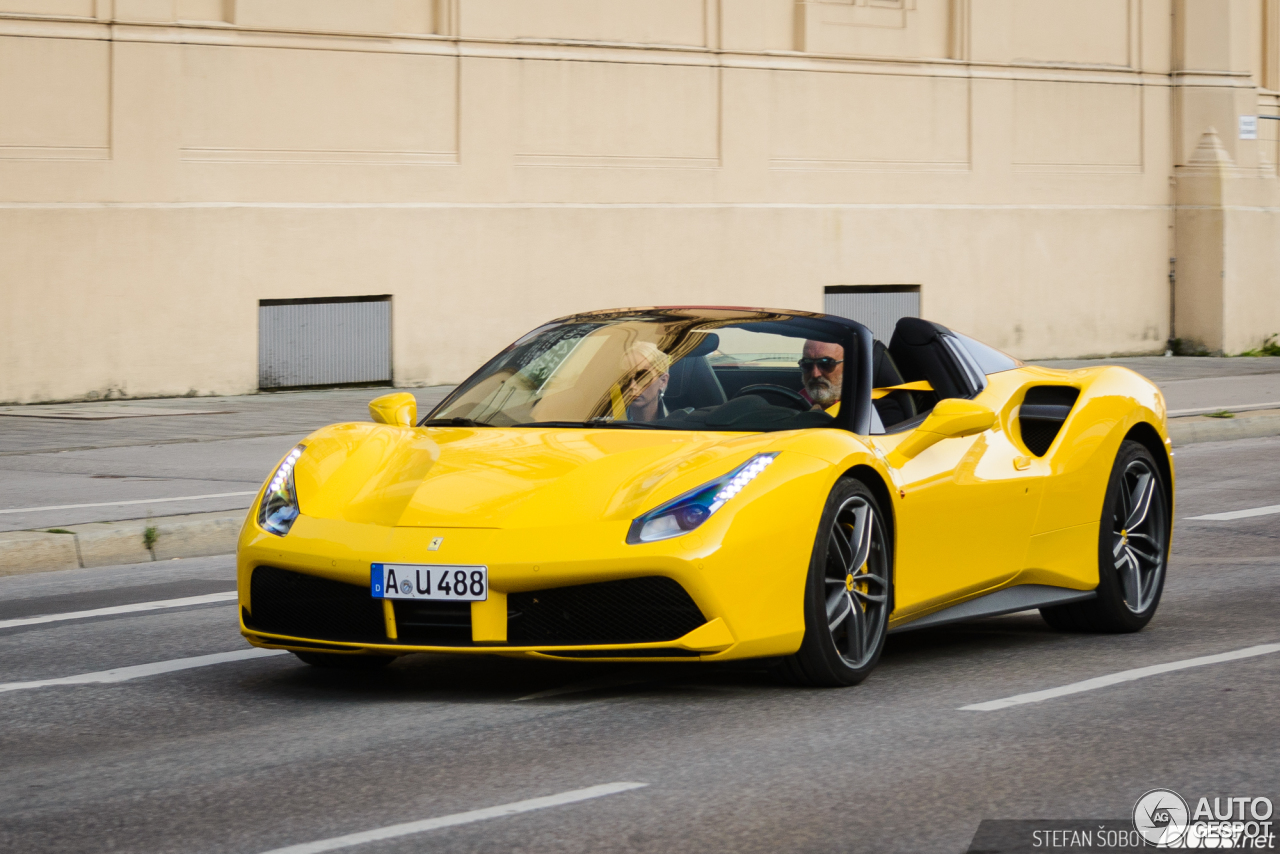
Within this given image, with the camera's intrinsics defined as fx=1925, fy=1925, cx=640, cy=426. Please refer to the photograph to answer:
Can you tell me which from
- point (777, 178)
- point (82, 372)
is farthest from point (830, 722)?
point (777, 178)

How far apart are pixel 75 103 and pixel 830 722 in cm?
1336

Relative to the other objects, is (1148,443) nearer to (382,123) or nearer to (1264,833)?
(1264,833)

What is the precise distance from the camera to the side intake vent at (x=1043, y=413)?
757 centimetres

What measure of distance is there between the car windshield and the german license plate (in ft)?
3.52

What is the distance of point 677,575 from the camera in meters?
5.80

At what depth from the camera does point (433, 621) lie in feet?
19.4

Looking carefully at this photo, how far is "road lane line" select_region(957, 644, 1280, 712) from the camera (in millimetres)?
6254

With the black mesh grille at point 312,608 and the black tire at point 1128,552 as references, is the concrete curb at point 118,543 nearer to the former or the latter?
the black mesh grille at point 312,608

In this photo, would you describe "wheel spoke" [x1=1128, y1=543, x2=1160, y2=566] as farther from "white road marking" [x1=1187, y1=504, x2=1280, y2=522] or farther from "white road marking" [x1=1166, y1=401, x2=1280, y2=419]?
"white road marking" [x1=1166, y1=401, x2=1280, y2=419]

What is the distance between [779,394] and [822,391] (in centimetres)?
15

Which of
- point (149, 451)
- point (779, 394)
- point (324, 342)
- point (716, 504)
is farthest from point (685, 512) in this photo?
point (324, 342)

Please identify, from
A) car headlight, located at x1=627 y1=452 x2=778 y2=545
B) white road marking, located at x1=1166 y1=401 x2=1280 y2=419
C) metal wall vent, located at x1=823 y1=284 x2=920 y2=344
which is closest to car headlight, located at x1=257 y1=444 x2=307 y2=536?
car headlight, located at x1=627 y1=452 x2=778 y2=545

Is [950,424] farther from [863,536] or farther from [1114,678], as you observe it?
[1114,678]

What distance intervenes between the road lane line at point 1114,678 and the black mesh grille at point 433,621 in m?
1.61
